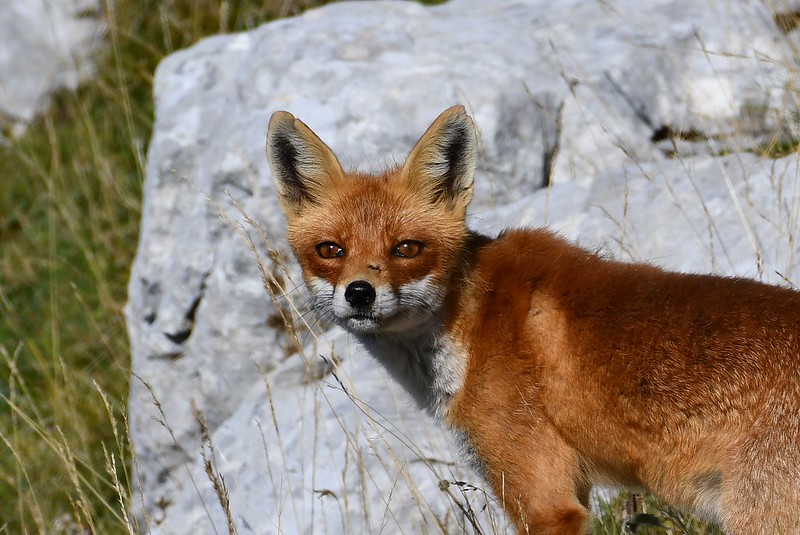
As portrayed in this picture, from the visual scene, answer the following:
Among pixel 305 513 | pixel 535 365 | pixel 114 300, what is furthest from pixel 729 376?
pixel 114 300

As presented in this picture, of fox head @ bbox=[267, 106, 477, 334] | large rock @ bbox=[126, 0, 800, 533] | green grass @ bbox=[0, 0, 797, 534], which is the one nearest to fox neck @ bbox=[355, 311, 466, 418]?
fox head @ bbox=[267, 106, 477, 334]

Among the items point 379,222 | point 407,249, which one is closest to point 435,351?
point 407,249

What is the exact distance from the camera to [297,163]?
13.6ft

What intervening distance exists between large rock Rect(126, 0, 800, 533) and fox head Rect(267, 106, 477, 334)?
1386 mm

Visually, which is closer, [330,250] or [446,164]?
[330,250]

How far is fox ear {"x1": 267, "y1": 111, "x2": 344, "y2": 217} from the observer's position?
4.02 metres

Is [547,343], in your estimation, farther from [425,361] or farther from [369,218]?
[369,218]

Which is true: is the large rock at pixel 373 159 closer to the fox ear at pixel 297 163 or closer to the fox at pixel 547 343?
the fox ear at pixel 297 163

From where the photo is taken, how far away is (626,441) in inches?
137

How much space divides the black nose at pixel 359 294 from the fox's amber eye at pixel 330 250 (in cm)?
30

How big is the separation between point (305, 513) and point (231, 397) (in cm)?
175

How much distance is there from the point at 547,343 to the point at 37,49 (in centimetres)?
850

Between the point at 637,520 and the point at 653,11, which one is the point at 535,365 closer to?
the point at 637,520

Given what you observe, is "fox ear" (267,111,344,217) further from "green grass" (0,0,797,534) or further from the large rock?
"green grass" (0,0,797,534)
